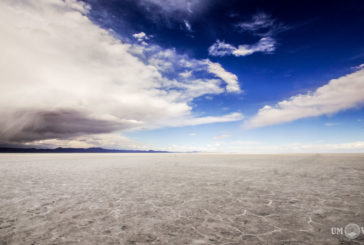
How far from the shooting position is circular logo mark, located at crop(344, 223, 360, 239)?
341 centimetres

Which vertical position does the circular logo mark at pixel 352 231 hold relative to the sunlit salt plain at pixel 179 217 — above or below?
above

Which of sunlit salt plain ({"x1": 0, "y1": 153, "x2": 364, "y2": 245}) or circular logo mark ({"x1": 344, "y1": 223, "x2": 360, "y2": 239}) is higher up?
circular logo mark ({"x1": 344, "y1": 223, "x2": 360, "y2": 239})

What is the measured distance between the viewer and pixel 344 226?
151 inches

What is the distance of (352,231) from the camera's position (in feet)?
11.8

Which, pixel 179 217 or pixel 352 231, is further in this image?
pixel 179 217

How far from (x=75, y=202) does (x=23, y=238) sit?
2444 mm

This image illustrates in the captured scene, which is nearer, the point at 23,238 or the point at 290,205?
the point at 23,238

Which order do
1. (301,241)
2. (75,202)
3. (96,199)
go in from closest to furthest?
(301,241)
(75,202)
(96,199)

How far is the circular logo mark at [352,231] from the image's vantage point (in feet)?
11.2

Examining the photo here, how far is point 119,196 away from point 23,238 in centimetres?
329

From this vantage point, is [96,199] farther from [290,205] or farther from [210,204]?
[290,205]

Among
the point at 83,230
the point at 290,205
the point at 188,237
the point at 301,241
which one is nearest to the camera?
the point at 301,241

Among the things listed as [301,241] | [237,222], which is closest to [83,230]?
[237,222]

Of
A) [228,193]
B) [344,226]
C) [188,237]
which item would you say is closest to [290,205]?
[344,226]
